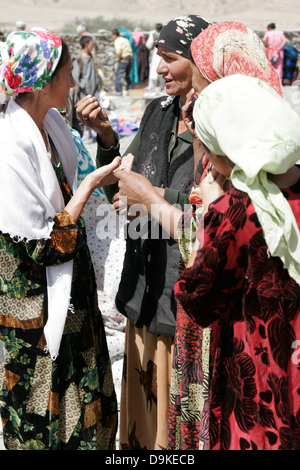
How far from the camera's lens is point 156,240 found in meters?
2.71

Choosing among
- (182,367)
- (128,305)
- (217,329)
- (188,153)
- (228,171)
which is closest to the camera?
(228,171)

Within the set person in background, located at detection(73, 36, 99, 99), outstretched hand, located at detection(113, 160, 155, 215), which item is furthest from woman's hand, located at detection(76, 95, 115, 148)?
person in background, located at detection(73, 36, 99, 99)

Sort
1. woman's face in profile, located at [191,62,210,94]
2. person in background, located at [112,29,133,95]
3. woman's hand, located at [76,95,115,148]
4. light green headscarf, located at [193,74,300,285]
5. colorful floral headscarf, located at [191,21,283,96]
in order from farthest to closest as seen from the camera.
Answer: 1. person in background, located at [112,29,133,95]
2. woman's hand, located at [76,95,115,148]
3. woman's face in profile, located at [191,62,210,94]
4. colorful floral headscarf, located at [191,21,283,96]
5. light green headscarf, located at [193,74,300,285]

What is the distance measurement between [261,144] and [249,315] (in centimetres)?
54

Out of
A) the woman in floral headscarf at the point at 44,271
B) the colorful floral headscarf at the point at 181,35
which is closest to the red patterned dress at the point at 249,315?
the woman in floral headscarf at the point at 44,271

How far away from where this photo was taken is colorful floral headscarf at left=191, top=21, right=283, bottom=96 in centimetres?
212

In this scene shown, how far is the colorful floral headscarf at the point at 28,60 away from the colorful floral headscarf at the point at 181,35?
46cm

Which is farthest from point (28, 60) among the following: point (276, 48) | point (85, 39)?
point (276, 48)

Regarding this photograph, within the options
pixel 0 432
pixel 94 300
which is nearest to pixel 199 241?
pixel 94 300

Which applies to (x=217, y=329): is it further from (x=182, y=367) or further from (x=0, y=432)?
(x=0, y=432)

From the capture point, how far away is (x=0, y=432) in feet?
11.8

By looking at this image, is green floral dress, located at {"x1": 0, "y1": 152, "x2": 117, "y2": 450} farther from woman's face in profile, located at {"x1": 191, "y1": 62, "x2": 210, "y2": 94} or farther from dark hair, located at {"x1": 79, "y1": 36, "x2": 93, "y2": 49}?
dark hair, located at {"x1": 79, "y1": 36, "x2": 93, "y2": 49}

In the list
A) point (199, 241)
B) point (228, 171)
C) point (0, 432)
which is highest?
point (228, 171)
